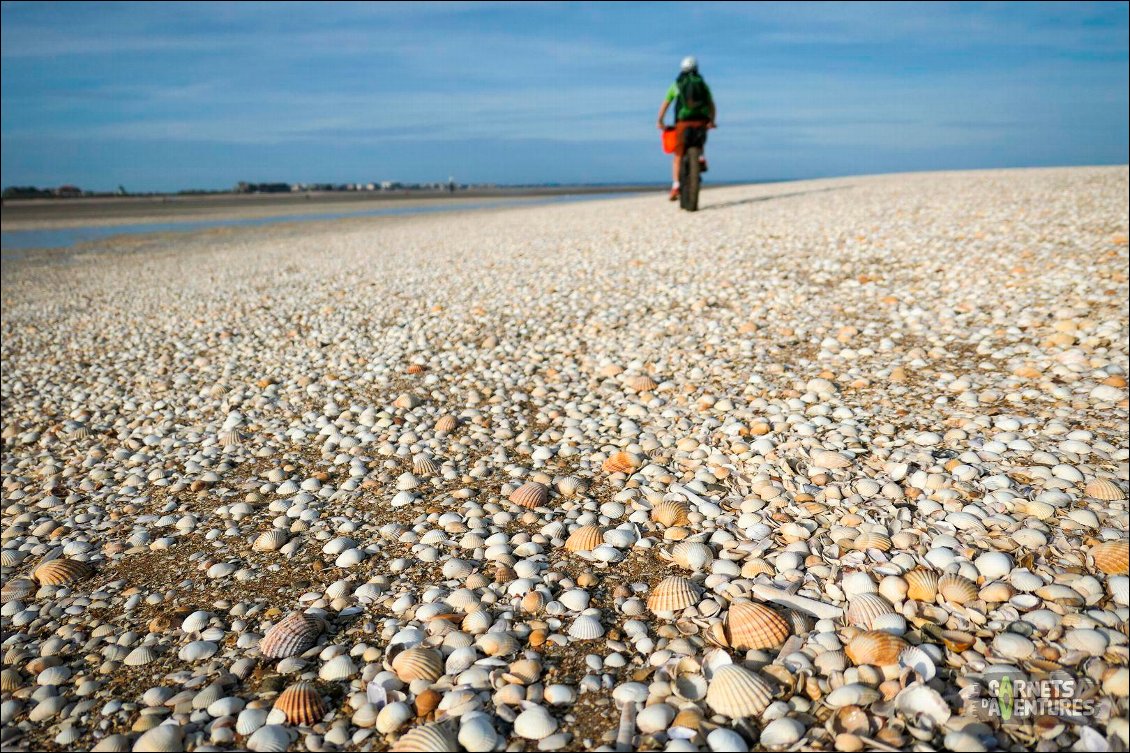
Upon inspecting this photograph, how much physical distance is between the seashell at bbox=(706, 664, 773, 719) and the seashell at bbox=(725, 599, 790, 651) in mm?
197

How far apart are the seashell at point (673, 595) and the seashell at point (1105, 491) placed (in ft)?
6.65

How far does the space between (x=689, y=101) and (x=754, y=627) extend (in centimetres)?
1262

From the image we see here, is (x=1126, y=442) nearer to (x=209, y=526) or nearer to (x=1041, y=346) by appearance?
(x=1041, y=346)

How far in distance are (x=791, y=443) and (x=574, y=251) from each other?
8668 mm

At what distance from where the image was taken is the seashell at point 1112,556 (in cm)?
269

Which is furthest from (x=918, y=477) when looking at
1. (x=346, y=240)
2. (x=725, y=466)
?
(x=346, y=240)

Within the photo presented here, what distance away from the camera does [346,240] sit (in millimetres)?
19781

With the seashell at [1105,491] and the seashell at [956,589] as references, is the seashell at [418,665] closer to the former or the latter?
the seashell at [956,589]

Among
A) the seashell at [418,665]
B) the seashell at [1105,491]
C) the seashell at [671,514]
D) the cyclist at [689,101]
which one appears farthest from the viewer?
the cyclist at [689,101]

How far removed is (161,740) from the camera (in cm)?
221

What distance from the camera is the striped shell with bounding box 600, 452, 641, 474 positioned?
4109 millimetres

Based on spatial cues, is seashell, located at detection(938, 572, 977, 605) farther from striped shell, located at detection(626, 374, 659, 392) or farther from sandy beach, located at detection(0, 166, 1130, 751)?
striped shell, located at detection(626, 374, 659, 392)

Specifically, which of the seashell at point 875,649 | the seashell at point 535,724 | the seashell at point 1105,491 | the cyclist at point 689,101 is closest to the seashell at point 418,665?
the seashell at point 535,724

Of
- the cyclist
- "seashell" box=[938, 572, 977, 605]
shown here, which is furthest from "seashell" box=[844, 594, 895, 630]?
the cyclist
